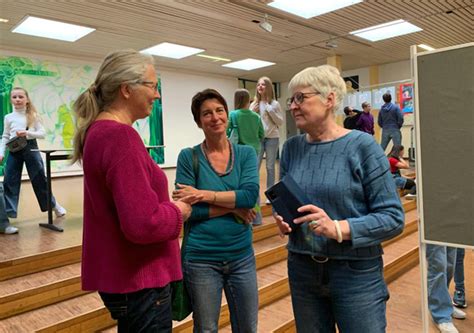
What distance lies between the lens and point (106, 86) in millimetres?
1142

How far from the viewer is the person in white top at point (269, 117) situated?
4133mm

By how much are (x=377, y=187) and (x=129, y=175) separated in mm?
748

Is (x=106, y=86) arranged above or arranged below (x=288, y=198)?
above

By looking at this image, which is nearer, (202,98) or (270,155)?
(202,98)

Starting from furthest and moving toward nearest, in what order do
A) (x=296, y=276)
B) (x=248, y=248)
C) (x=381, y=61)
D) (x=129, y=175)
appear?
(x=381, y=61), (x=248, y=248), (x=296, y=276), (x=129, y=175)

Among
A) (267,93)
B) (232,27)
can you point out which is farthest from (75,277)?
(232,27)

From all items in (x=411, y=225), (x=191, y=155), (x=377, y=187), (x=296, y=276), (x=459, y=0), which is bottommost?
(x=411, y=225)

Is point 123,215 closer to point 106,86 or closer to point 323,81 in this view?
point 106,86

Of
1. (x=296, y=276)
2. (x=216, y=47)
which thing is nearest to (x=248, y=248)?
(x=296, y=276)

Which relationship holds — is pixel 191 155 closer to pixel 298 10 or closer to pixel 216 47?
pixel 298 10

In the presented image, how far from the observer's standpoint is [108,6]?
5.58 m

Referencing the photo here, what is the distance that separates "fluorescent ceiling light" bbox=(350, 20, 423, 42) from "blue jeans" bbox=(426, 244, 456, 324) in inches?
213

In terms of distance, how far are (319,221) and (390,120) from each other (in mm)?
6636

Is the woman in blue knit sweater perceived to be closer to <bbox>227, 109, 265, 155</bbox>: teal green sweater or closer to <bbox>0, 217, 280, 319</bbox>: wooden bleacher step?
<bbox>0, 217, 280, 319</bbox>: wooden bleacher step
